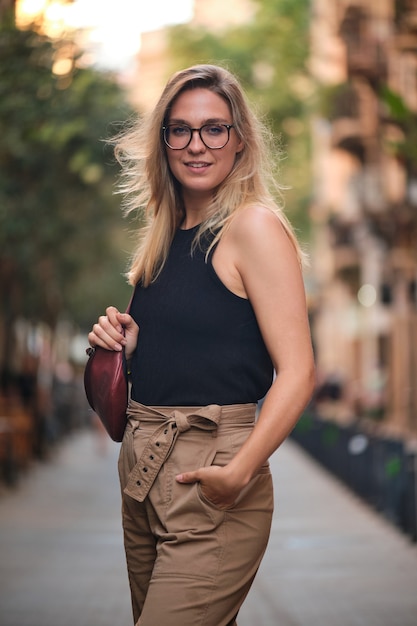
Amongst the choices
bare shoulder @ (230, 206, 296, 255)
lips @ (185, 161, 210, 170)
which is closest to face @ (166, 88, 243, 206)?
lips @ (185, 161, 210, 170)

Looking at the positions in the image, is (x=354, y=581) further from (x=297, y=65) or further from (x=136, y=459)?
(x=297, y=65)

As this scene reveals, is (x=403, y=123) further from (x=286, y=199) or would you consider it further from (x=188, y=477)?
(x=188, y=477)

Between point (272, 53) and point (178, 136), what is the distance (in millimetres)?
45315

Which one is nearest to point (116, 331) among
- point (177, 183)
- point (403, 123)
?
point (177, 183)

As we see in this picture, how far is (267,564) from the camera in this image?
11.7 metres

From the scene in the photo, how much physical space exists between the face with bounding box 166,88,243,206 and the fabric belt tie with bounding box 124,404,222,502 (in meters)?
0.58

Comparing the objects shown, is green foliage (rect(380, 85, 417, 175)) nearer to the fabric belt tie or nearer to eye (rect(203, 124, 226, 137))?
eye (rect(203, 124, 226, 137))

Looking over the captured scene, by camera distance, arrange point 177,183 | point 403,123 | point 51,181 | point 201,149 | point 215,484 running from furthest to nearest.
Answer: point 51,181, point 403,123, point 177,183, point 201,149, point 215,484

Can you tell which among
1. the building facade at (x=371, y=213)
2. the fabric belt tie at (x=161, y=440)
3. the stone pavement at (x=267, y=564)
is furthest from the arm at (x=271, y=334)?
the building facade at (x=371, y=213)

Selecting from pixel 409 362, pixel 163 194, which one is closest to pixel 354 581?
pixel 163 194

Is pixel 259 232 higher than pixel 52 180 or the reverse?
higher

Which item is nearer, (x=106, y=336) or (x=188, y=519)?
(x=188, y=519)

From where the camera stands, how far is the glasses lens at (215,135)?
140 inches

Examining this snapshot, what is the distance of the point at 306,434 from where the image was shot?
30938mm
